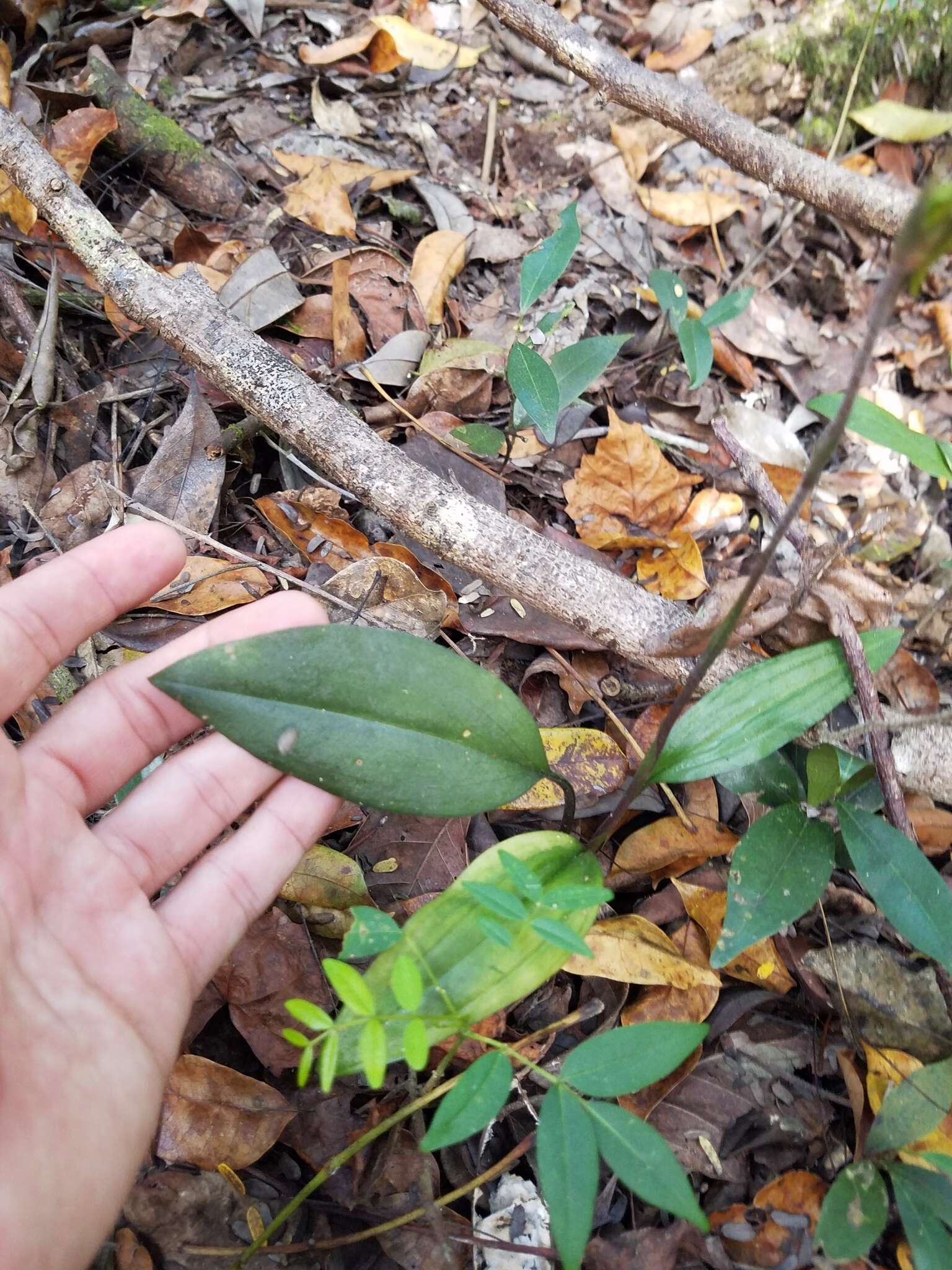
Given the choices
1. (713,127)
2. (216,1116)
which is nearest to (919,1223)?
(216,1116)

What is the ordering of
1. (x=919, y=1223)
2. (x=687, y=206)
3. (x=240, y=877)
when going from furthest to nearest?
1. (x=687, y=206)
2. (x=240, y=877)
3. (x=919, y=1223)

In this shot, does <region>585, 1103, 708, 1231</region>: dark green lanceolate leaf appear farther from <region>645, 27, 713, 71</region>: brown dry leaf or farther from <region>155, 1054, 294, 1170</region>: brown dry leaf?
<region>645, 27, 713, 71</region>: brown dry leaf

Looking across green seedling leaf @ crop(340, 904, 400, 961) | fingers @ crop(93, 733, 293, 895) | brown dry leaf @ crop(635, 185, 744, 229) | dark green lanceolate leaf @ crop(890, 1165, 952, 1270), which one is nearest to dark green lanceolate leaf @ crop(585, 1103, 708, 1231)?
green seedling leaf @ crop(340, 904, 400, 961)

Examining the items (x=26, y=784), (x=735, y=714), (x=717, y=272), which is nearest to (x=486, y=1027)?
(x=735, y=714)

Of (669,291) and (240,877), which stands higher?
(669,291)

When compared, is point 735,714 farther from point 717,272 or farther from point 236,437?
point 717,272

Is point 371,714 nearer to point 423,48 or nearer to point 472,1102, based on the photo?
point 472,1102

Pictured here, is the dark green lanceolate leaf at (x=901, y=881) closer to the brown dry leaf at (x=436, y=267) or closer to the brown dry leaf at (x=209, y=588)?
the brown dry leaf at (x=209, y=588)
